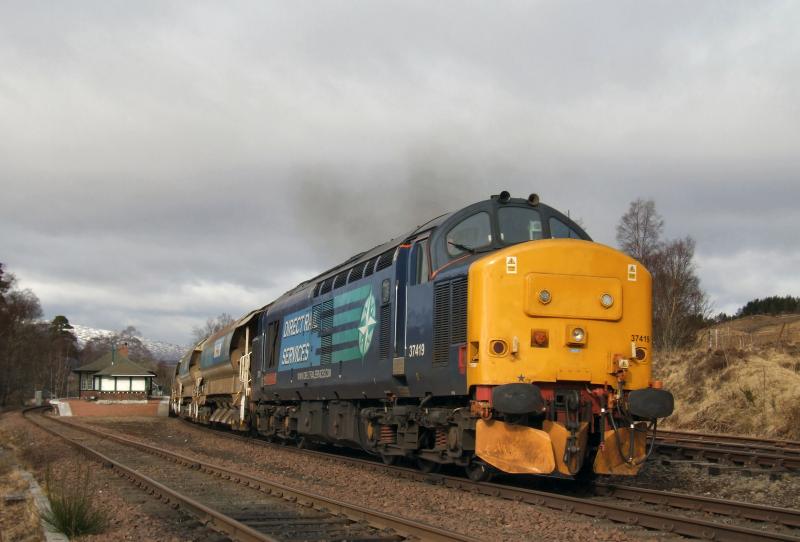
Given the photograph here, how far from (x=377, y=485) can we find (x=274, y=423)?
895cm

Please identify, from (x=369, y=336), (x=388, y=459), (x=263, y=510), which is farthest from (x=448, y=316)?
(x=388, y=459)

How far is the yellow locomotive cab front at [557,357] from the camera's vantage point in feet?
30.0

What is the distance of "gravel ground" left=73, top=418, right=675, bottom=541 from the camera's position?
7573 millimetres

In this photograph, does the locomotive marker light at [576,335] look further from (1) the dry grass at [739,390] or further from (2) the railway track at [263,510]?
(1) the dry grass at [739,390]

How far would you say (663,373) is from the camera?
32250mm

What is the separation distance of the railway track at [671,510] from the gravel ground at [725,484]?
1.63m

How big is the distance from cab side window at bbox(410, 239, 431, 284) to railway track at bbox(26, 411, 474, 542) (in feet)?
11.7

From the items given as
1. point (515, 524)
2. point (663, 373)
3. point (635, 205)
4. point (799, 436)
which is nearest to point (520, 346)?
point (515, 524)

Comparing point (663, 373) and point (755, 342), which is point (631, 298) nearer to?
point (663, 373)

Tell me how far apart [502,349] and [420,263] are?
2626 mm

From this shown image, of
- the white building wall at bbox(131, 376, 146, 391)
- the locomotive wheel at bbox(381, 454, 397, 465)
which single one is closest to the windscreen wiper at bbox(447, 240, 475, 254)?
the locomotive wheel at bbox(381, 454, 397, 465)

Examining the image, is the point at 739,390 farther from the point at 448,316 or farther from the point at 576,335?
the point at 448,316

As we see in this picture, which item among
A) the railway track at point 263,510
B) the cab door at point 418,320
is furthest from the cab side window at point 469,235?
the railway track at point 263,510

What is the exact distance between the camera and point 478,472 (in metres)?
10.6
